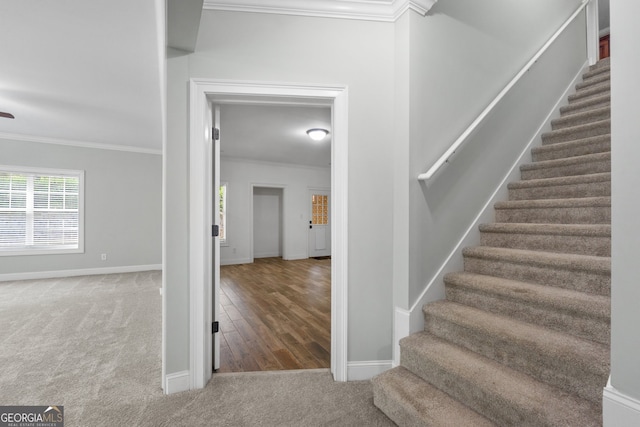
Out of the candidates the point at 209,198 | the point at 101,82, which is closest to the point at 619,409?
the point at 209,198

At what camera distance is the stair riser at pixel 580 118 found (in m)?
2.52

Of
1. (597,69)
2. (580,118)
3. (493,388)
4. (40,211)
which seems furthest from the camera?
(40,211)

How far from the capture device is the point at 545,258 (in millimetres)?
1687

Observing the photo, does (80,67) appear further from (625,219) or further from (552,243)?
(552,243)

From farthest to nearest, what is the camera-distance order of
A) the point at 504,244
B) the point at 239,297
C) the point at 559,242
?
1. the point at 239,297
2. the point at 504,244
3. the point at 559,242

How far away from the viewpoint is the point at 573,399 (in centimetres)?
117

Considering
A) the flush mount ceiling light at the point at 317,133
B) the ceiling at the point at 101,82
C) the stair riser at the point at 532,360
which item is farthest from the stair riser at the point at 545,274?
the flush mount ceiling light at the point at 317,133

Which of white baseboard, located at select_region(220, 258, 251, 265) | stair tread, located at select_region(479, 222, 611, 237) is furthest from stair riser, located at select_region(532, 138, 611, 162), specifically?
white baseboard, located at select_region(220, 258, 251, 265)

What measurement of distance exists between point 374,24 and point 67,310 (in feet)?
14.6

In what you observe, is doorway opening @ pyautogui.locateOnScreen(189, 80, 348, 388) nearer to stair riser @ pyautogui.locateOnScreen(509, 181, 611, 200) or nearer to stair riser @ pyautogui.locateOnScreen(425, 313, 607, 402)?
stair riser @ pyautogui.locateOnScreen(425, 313, 607, 402)

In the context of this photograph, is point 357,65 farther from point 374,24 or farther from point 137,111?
point 137,111

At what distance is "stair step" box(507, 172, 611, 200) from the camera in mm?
1983

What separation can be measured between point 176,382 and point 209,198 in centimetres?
117

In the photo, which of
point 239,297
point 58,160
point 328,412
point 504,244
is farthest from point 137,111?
point 504,244
